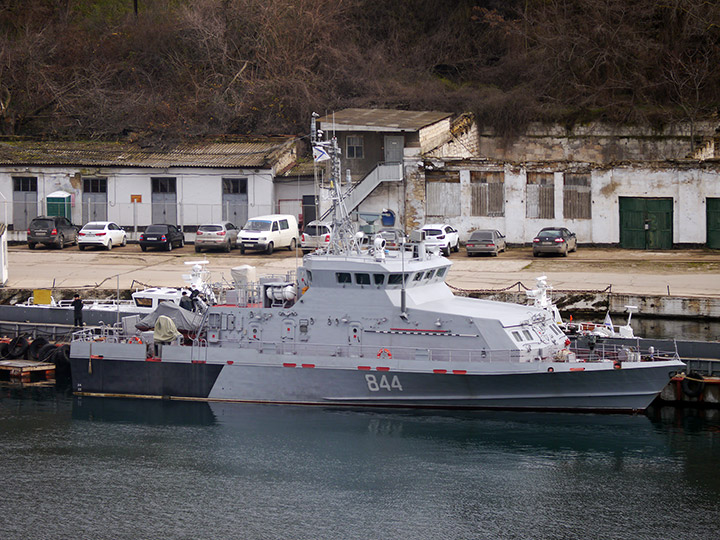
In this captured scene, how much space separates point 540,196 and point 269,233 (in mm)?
13828

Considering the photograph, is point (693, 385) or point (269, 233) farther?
point (269, 233)

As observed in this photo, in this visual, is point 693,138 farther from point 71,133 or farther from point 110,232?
point 71,133

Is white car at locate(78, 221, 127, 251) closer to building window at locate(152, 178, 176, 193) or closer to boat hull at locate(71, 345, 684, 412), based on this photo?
building window at locate(152, 178, 176, 193)

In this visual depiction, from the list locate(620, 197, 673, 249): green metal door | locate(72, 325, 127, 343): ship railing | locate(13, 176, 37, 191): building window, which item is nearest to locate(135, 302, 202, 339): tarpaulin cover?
locate(72, 325, 127, 343): ship railing

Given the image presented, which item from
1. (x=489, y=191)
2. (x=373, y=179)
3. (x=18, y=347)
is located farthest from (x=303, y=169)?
(x=18, y=347)

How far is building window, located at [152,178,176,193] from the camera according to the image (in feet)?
180

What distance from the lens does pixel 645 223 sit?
49344 millimetres

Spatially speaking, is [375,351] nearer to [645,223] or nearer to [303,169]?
[645,223]

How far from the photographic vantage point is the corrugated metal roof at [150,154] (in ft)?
179

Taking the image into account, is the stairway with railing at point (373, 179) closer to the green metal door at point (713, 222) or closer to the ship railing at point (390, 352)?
the green metal door at point (713, 222)

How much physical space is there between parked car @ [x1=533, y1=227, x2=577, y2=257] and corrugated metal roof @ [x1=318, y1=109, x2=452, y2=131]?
371 inches

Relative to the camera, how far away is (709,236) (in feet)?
160

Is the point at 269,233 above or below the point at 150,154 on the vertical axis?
below

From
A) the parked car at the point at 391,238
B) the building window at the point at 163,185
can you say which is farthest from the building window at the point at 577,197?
the parked car at the point at 391,238
